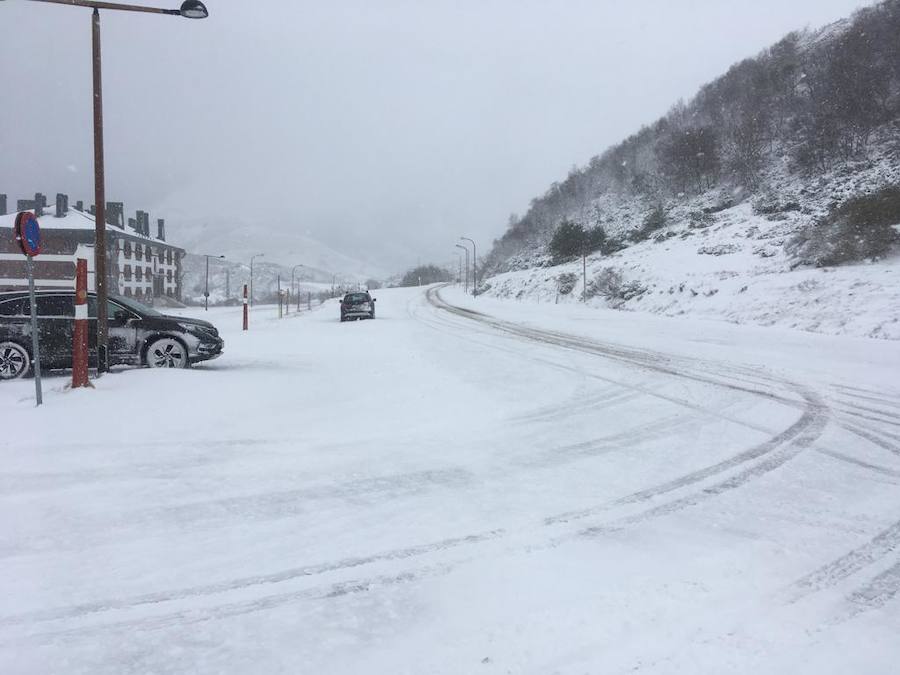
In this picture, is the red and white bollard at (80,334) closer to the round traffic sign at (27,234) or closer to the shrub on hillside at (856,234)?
the round traffic sign at (27,234)

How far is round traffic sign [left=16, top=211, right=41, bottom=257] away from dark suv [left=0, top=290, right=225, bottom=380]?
111 inches

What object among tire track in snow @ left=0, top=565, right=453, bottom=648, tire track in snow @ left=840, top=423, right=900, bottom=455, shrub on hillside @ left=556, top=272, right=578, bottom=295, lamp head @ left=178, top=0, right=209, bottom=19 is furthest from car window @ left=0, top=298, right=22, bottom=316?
shrub on hillside @ left=556, top=272, right=578, bottom=295

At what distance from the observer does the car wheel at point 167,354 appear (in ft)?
31.5

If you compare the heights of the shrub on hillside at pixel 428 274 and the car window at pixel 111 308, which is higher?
the shrub on hillside at pixel 428 274

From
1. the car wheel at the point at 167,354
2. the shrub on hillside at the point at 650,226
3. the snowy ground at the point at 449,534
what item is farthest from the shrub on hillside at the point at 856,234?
the shrub on hillside at the point at 650,226

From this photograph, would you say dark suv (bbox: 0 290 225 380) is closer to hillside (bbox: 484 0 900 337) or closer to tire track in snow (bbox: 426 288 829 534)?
tire track in snow (bbox: 426 288 829 534)

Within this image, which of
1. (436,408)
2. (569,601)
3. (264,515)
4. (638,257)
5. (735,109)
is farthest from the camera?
(735,109)

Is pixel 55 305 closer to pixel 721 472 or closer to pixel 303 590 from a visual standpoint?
pixel 303 590

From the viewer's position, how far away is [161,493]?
158 inches

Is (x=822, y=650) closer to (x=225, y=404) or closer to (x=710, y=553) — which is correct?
(x=710, y=553)

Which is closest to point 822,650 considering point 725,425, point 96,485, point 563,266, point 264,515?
point 264,515

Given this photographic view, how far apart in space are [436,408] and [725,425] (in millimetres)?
3244

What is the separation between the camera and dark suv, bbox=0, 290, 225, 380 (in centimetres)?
879

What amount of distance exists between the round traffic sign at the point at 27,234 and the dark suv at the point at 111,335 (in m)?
2.81
